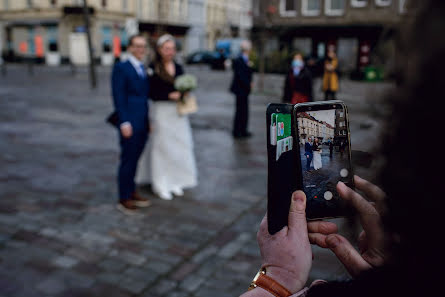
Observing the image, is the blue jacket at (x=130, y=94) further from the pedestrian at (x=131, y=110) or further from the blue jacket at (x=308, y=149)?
the blue jacket at (x=308, y=149)

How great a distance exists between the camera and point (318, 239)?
118 cm

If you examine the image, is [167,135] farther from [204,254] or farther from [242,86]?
[242,86]

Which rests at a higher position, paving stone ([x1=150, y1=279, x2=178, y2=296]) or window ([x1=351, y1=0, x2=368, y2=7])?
window ([x1=351, y1=0, x2=368, y2=7])

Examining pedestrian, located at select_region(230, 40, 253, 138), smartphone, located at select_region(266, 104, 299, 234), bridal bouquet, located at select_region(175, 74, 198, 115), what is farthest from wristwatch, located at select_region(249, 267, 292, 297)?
pedestrian, located at select_region(230, 40, 253, 138)

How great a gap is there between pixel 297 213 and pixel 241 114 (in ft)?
26.4

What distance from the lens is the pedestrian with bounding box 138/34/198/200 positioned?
519cm

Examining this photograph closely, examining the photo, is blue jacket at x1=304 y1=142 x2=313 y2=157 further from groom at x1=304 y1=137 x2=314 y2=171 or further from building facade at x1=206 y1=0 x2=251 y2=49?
building facade at x1=206 y1=0 x2=251 y2=49

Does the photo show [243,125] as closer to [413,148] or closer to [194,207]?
[194,207]

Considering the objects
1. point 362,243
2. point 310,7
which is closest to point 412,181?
point 362,243

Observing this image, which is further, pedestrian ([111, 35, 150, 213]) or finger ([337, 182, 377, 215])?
pedestrian ([111, 35, 150, 213])

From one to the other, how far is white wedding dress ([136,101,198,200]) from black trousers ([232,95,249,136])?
3.56 metres

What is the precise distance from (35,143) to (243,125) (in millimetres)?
3999

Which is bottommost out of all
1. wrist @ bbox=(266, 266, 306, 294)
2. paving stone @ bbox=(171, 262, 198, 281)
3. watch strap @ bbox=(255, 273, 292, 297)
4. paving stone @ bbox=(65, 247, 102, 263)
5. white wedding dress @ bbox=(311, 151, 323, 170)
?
paving stone @ bbox=(171, 262, 198, 281)

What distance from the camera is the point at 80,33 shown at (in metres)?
38.1
